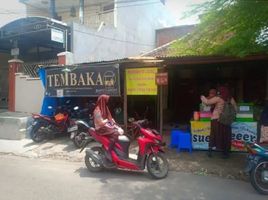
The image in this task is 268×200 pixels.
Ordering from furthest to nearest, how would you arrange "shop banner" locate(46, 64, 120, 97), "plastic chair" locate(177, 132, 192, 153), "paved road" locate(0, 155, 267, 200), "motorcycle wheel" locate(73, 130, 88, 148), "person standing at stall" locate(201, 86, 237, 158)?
"shop banner" locate(46, 64, 120, 97)
"motorcycle wheel" locate(73, 130, 88, 148)
"plastic chair" locate(177, 132, 192, 153)
"person standing at stall" locate(201, 86, 237, 158)
"paved road" locate(0, 155, 267, 200)

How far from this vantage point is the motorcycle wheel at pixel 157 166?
22.7 ft

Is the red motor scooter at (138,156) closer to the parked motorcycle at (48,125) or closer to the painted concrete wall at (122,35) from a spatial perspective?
the parked motorcycle at (48,125)

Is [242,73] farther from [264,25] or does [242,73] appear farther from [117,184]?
[117,184]

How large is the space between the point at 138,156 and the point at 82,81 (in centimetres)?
481

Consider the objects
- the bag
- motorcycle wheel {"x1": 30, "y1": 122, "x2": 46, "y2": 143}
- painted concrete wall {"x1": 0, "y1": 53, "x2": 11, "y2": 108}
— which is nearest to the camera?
the bag

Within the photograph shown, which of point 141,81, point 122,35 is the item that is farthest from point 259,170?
point 122,35

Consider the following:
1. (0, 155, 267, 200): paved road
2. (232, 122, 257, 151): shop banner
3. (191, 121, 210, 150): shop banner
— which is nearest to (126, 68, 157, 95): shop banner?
(191, 121, 210, 150): shop banner

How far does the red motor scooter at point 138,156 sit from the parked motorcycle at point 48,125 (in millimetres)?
3666

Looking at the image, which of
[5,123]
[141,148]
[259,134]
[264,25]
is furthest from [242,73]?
[5,123]

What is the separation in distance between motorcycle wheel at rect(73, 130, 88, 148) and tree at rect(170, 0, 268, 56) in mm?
4515

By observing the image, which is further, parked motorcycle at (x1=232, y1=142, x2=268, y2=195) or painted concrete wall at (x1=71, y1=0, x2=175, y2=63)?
painted concrete wall at (x1=71, y1=0, x2=175, y2=63)

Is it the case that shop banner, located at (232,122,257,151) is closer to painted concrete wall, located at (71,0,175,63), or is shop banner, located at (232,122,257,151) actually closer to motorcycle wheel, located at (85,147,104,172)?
motorcycle wheel, located at (85,147,104,172)

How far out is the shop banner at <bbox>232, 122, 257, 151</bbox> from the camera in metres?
8.92

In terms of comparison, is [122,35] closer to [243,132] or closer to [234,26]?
[243,132]
